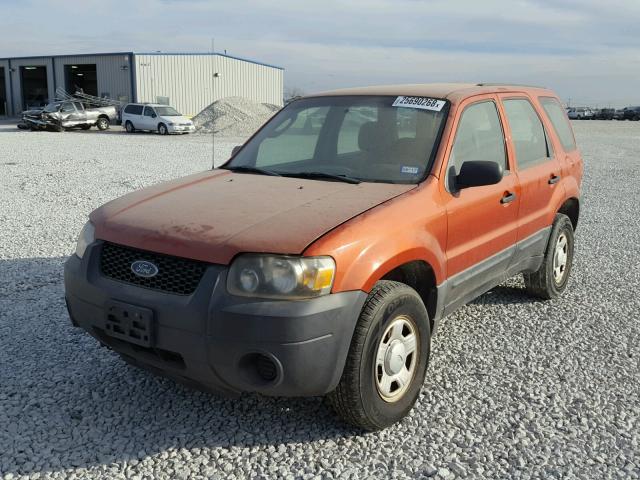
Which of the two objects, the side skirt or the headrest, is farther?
the headrest

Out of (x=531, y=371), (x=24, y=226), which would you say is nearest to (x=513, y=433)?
(x=531, y=371)

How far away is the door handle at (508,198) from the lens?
424 centimetres

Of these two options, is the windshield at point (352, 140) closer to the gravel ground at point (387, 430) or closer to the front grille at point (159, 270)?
the front grille at point (159, 270)

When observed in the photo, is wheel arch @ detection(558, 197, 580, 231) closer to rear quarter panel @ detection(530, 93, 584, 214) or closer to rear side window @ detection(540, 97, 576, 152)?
rear quarter panel @ detection(530, 93, 584, 214)

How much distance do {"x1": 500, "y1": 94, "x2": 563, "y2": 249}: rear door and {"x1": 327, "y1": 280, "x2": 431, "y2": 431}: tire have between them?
166 centimetres

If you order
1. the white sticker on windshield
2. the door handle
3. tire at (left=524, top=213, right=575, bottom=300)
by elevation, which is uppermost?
the white sticker on windshield

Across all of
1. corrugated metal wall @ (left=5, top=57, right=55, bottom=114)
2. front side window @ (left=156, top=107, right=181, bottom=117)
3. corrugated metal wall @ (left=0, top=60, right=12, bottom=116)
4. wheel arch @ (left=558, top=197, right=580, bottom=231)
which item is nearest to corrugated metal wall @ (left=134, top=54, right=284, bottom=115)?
corrugated metal wall @ (left=5, top=57, right=55, bottom=114)

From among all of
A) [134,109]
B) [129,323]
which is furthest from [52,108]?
[129,323]

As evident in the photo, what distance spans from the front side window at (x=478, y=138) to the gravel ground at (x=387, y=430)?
133cm

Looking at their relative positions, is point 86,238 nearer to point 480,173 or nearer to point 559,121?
point 480,173

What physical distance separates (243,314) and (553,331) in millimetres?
2967

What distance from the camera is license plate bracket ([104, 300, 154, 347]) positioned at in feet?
9.64

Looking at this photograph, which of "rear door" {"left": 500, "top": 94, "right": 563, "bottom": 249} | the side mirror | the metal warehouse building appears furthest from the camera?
the metal warehouse building

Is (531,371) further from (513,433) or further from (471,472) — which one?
(471,472)
